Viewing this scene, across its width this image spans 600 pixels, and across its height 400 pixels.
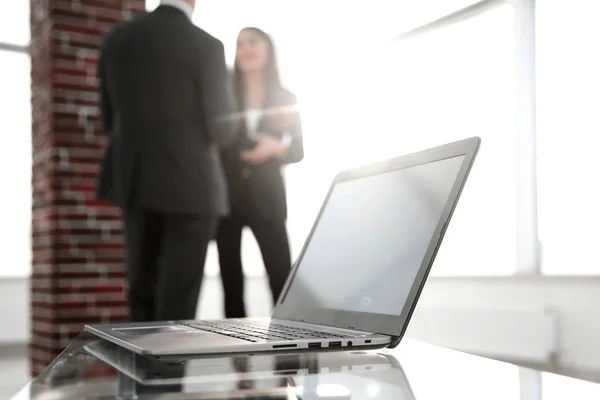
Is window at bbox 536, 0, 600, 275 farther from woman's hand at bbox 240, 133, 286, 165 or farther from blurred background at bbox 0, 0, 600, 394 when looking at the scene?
woman's hand at bbox 240, 133, 286, 165

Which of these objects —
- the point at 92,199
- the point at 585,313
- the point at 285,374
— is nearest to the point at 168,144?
the point at 92,199

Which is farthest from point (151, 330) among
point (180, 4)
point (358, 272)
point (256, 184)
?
point (256, 184)

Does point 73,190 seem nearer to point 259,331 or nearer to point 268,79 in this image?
point 268,79

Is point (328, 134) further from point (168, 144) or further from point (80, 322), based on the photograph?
point (168, 144)

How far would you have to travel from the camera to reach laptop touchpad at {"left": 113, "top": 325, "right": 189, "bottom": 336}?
3.14 feet

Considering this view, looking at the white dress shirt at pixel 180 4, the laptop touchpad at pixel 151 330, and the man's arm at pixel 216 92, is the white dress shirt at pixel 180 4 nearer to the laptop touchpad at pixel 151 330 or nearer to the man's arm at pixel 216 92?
the man's arm at pixel 216 92

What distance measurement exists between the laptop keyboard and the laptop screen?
3.1 inches

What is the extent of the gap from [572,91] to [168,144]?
7.41 feet

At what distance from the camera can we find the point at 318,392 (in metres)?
0.63

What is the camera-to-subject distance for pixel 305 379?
2.33ft

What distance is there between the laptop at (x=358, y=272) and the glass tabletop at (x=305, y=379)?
27 mm

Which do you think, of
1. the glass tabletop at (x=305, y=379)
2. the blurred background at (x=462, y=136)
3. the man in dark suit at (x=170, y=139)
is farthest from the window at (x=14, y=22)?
the glass tabletop at (x=305, y=379)

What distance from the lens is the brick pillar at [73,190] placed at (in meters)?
3.16

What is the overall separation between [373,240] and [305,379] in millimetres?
338
